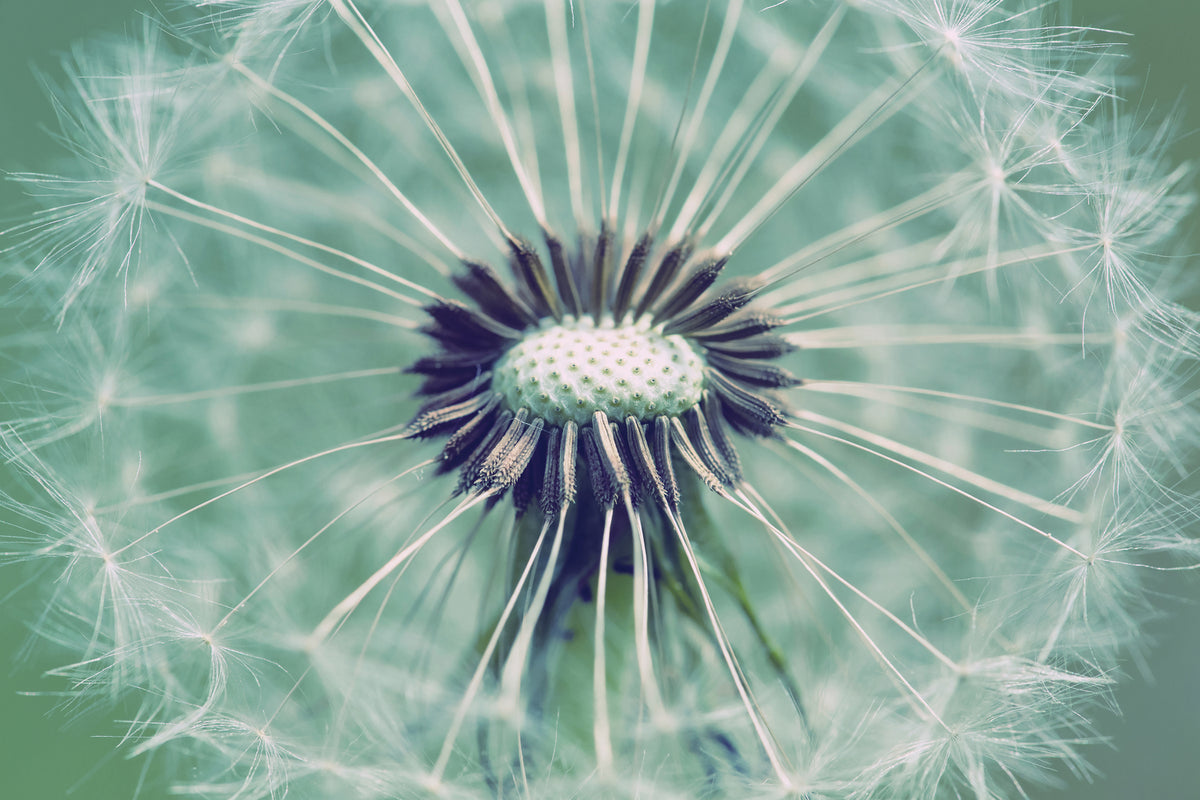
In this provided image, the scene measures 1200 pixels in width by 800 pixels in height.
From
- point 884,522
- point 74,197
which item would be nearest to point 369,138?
point 74,197

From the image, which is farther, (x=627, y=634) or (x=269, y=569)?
(x=269, y=569)

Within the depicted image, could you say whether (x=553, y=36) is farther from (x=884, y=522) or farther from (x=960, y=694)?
(x=960, y=694)

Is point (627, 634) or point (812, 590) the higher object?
point (812, 590)
